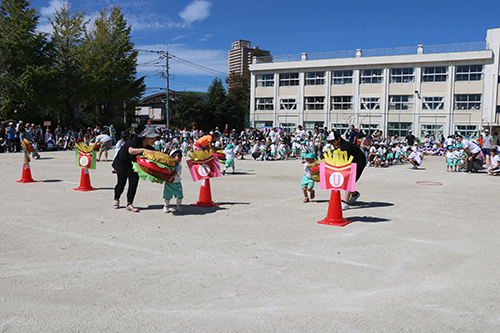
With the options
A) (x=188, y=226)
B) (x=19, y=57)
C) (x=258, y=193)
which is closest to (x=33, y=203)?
(x=188, y=226)

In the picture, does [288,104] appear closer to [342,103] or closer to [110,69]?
[342,103]

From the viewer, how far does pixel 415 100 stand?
48312 mm

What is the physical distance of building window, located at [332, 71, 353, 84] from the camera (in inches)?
2072

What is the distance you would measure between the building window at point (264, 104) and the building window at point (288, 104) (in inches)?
61.7

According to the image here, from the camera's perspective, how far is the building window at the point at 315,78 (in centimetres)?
5469

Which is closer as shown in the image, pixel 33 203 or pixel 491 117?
pixel 33 203

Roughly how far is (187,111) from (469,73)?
39211 mm

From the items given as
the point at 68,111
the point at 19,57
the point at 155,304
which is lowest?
the point at 155,304

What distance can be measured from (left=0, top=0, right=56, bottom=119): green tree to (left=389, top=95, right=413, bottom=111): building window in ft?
122

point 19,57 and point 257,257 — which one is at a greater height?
point 19,57

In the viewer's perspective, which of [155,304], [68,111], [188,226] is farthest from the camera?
[68,111]

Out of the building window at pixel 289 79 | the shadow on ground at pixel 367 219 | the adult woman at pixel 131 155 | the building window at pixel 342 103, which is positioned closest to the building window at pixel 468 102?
the building window at pixel 342 103

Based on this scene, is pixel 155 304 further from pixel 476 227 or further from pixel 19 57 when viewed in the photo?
pixel 19 57

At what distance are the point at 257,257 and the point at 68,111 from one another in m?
42.2
